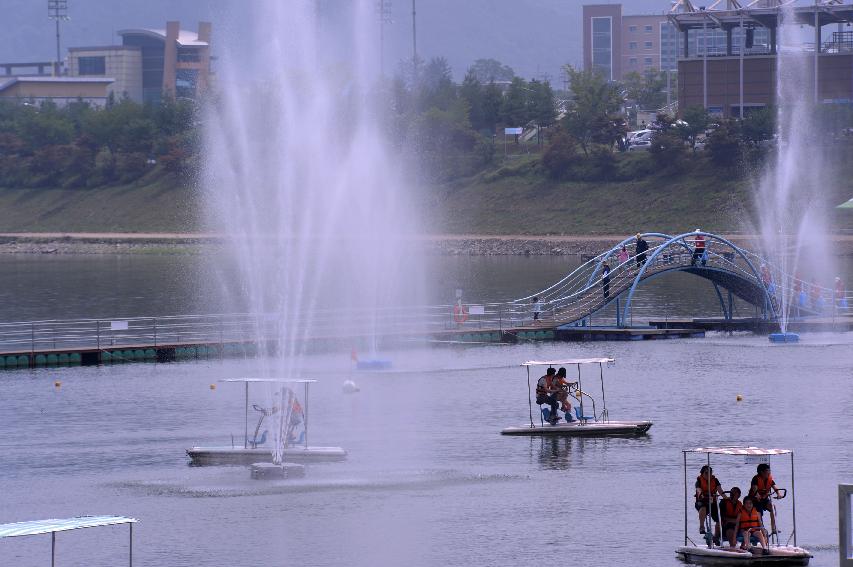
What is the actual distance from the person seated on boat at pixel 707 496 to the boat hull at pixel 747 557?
0.47 metres

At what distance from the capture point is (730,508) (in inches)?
1264

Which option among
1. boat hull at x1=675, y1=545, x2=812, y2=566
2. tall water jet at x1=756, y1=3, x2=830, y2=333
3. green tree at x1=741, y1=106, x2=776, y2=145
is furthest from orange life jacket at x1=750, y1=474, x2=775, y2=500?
green tree at x1=741, y1=106, x2=776, y2=145

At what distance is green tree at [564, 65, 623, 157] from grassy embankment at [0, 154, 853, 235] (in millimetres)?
4626

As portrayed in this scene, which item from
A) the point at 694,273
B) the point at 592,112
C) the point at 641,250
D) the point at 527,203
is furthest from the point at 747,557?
the point at 592,112

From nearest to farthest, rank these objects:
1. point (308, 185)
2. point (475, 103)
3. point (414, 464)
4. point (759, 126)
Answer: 1. point (414, 464)
2. point (308, 185)
3. point (759, 126)
4. point (475, 103)

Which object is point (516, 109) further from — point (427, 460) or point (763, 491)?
point (763, 491)

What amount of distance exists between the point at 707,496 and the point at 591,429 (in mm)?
14434

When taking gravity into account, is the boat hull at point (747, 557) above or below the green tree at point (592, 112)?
below

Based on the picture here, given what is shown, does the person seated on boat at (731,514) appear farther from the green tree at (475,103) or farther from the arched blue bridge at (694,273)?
the green tree at (475,103)

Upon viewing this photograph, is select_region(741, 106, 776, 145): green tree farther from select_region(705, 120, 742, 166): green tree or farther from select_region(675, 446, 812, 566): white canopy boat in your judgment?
select_region(675, 446, 812, 566): white canopy boat

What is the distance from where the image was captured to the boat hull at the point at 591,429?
154ft

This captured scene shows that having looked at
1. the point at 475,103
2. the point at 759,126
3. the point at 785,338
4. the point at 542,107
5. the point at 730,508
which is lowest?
the point at 730,508

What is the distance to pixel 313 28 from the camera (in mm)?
51375

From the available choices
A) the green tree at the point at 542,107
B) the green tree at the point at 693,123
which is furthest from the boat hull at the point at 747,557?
the green tree at the point at 542,107
